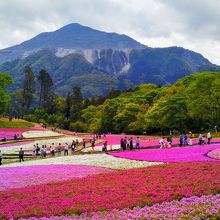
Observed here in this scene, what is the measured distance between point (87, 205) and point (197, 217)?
5855 millimetres

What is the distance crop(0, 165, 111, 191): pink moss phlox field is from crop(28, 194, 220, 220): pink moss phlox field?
11307 mm

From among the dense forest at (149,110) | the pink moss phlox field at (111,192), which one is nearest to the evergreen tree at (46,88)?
the dense forest at (149,110)

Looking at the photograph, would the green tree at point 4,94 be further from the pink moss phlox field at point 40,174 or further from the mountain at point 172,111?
the pink moss phlox field at point 40,174

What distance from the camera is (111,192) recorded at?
22.2 metres

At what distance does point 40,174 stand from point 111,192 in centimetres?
1206

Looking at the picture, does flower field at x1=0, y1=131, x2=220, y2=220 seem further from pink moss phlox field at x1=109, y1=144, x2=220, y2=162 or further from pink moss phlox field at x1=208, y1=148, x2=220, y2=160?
pink moss phlox field at x1=109, y1=144, x2=220, y2=162

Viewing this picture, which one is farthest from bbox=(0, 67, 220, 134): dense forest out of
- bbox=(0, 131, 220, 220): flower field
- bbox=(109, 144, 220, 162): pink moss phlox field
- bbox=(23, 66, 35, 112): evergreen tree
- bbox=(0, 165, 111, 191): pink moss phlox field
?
bbox=(0, 131, 220, 220): flower field

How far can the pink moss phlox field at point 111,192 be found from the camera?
64.2ft

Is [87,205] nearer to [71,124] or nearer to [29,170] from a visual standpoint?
[29,170]

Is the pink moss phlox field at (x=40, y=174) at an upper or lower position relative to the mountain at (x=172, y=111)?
lower

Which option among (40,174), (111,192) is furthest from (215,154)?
(111,192)

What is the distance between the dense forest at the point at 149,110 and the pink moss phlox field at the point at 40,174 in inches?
2042

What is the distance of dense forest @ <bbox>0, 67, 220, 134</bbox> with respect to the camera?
276 feet

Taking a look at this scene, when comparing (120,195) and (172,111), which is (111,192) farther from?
(172,111)
